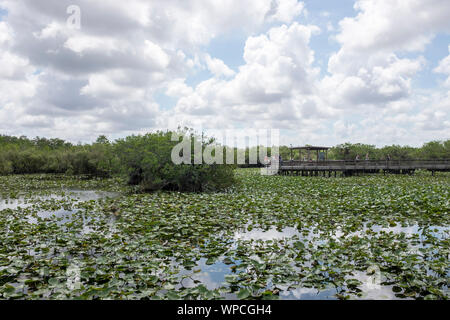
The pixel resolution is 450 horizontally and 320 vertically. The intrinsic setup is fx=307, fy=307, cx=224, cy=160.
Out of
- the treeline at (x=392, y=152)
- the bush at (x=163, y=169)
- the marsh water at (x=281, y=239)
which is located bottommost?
the marsh water at (x=281, y=239)

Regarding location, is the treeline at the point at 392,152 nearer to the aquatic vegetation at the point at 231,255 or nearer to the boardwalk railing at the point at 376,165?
the boardwalk railing at the point at 376,165

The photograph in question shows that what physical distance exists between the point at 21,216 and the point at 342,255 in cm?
825

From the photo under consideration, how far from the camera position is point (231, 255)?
16.2ft

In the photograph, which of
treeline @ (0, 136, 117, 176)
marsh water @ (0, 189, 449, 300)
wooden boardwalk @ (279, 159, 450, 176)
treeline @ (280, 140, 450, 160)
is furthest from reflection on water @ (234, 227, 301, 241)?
treeline @ (280, 140, 450, 160)

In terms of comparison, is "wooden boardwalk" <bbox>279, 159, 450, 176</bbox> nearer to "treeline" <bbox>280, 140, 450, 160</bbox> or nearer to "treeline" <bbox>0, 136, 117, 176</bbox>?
"treeline" <bbox>0, 136, 117, 176</bbox>

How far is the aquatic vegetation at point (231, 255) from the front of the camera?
12.1 ft

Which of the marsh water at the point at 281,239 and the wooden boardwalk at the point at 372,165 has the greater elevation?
the wooden boardwalk at the point at 372,165

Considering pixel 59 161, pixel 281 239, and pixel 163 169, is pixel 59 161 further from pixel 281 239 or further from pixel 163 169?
pixel 281 239

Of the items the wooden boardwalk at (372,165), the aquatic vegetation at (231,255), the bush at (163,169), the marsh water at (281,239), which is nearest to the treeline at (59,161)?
the bush at (163,169)

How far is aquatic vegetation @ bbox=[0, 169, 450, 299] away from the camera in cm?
368
